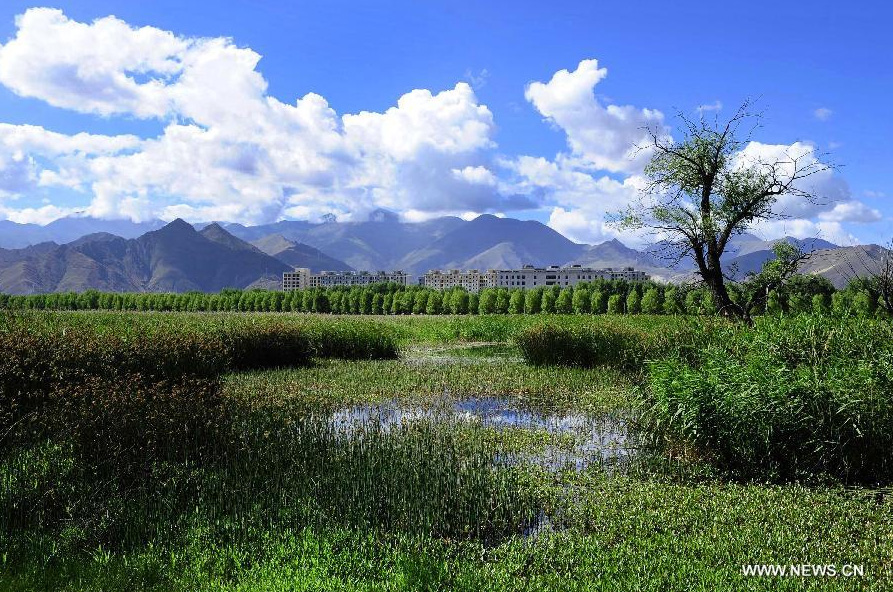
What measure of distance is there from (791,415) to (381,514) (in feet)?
19.3

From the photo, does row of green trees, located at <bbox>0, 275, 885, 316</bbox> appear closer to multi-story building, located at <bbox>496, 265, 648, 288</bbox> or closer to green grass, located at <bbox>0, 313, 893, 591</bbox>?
green grass, located at <bbox>0, 313, 893, 591</bbox>

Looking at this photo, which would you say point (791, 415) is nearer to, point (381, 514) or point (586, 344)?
point (381, 514)

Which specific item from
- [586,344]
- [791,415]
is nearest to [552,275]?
[586,344]

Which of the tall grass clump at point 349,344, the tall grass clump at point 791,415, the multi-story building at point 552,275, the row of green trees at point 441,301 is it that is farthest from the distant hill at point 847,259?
the multi-story building at point 552,275

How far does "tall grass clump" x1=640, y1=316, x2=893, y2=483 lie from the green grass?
1.56ft

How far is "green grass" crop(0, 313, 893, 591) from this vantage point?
534 cm

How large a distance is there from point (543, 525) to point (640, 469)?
267 cm

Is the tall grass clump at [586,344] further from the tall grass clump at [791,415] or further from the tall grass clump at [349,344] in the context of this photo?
the tall grass clump at [791,415]

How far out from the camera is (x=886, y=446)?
8.10 meters

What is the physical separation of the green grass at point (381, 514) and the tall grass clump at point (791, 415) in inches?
18.7

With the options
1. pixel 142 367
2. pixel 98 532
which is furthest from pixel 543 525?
pixel 142 367

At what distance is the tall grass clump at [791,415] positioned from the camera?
26.7 ft

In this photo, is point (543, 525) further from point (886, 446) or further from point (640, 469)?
point (886, 446)

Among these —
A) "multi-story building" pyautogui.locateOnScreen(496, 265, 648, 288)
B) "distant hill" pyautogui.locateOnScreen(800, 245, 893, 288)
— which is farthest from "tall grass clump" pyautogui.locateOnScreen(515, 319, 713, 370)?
"multi-story building" pyautogui.locateOnScreen(496, 265, 648, 288)
